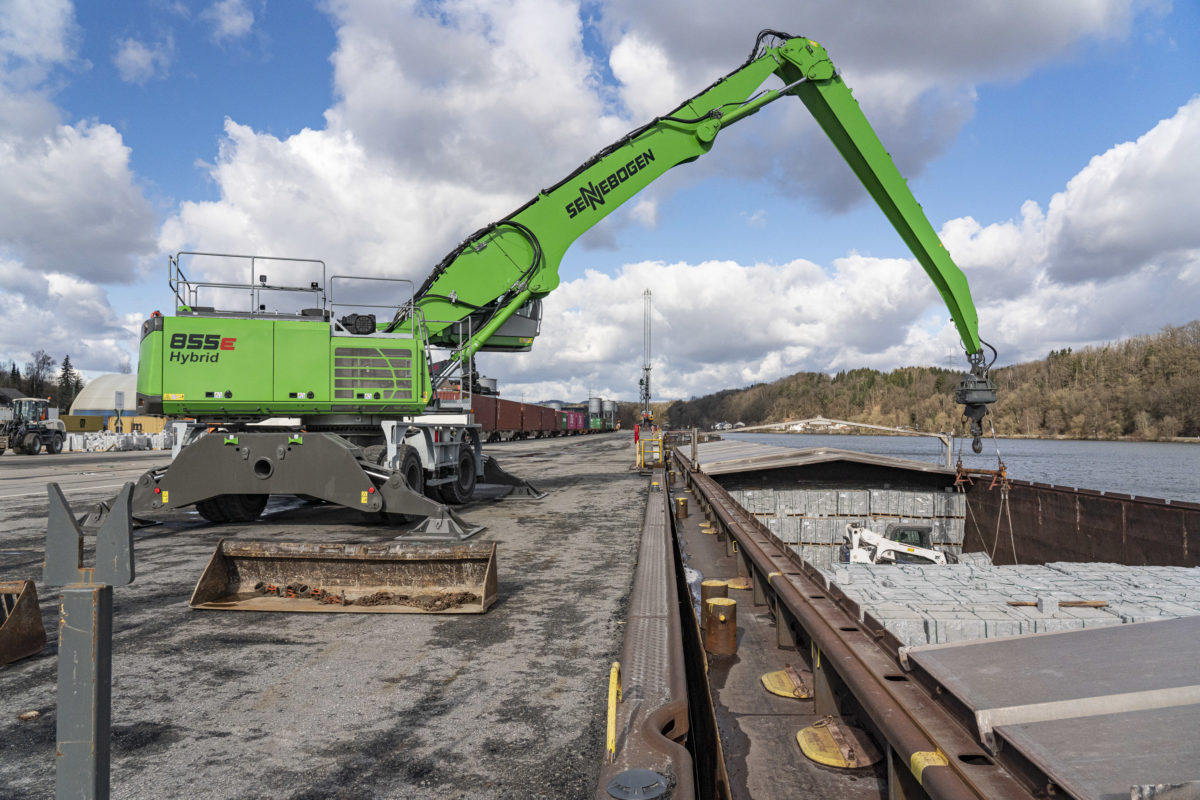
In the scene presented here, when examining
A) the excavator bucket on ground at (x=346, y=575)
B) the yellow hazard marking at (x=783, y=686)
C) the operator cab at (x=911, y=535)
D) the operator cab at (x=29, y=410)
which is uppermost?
the operator cab at (x=29, y=410)

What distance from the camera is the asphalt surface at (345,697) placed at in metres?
2.86

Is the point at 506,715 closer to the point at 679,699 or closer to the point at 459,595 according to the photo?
the point at 679,699

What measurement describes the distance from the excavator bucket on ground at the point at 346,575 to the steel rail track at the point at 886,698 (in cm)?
241

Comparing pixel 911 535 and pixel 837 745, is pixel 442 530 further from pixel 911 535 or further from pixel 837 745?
pixel 911 535

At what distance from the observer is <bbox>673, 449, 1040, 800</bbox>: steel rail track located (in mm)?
2016

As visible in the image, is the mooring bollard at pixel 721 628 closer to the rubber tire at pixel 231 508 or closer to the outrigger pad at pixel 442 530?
the outrigger pad at pixel 442 530

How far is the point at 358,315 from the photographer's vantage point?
979 cm

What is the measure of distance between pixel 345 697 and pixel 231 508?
7606mm

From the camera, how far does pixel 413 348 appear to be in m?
9.49

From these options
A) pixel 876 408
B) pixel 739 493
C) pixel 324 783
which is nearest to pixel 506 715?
pixel 324 783

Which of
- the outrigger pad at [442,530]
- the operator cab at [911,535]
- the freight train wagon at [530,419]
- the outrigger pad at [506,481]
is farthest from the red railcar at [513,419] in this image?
the outrigger pad at [442,530]

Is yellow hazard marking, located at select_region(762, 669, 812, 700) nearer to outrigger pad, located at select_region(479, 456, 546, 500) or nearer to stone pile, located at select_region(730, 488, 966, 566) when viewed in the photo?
outrigger pad, located at select_region(479, 456, 546, 500)

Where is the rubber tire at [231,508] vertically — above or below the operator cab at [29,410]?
below

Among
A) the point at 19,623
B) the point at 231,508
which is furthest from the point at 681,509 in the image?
the point at 19,623
